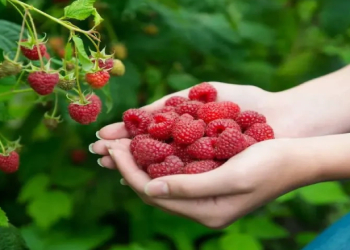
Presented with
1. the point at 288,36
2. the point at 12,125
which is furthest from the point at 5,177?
the point at 288,36

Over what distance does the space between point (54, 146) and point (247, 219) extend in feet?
1.94

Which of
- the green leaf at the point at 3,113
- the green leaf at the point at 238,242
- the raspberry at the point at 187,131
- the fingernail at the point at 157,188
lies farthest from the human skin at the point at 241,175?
the green leaf at the point at 238,242

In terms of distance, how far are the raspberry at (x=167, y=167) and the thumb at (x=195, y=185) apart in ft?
0.22

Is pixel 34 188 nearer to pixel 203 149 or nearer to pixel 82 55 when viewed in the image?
pixel 203 149

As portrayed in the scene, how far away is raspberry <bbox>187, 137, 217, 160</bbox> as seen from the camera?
0.96 m

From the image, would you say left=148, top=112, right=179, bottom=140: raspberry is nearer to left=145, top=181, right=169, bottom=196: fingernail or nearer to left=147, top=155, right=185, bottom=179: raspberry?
left=147, top=155, right=185, bottom=179: raspberry

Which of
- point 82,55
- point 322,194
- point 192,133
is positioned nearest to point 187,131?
point 192,133

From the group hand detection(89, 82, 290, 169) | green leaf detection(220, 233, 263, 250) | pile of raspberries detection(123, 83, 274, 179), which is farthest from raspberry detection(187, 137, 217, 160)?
green leaf detection(220, 233, 263, 250)

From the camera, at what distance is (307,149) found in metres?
0.93

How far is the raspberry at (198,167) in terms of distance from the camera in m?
0.91

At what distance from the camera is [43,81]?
0.73 metres

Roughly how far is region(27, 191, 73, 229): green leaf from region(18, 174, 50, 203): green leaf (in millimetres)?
13

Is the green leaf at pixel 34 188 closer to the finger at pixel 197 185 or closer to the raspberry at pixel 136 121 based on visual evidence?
the raspberry at pixel 136 121

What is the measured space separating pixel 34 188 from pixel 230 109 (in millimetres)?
611
